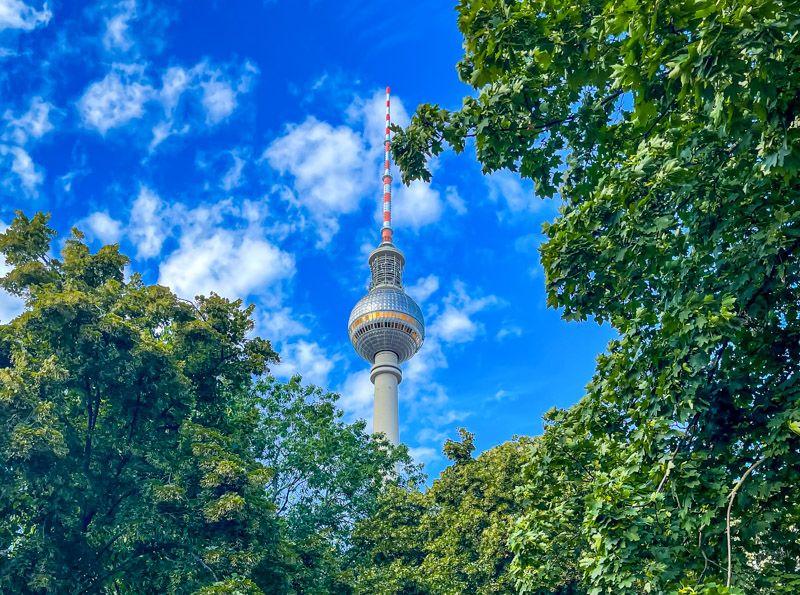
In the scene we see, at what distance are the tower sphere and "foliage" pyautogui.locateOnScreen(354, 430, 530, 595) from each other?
4450 cm

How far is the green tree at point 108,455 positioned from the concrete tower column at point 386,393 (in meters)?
54.1

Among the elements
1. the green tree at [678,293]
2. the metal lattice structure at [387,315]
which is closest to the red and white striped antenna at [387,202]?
the metal lattice structure at [387,315]

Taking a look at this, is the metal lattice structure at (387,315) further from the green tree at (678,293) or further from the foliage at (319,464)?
the green tree at (678,293)

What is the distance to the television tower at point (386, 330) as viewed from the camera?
73.4 m

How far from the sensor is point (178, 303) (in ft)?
62.7

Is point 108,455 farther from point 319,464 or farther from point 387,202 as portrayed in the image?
point 387,202

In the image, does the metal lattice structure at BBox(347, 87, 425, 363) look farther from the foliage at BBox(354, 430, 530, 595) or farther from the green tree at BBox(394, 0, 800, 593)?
the green tree at BBox(394, 0, 800, 593)

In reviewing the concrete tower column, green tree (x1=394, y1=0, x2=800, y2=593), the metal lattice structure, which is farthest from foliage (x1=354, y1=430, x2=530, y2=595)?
the metal lattice structure

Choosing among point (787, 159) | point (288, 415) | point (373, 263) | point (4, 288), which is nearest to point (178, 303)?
point (4, 288)

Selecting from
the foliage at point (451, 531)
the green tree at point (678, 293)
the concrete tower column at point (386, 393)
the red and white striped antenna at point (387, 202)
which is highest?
the red and white striped antenna at point (387, 202)

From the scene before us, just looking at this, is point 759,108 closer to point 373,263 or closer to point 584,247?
point 584,247

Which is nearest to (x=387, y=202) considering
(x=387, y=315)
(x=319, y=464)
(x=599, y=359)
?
(x=387, y=315)

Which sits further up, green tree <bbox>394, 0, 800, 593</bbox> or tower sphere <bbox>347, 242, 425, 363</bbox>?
tower sphere <bbox>347, 242, 425, 363</bbox>

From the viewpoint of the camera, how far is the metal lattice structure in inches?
2904
